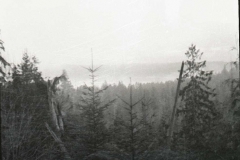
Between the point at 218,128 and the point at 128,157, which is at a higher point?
the point at 128,157

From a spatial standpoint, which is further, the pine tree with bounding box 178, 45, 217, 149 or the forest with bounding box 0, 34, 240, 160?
the pine tree with bounding box 178, 45, 217, 149

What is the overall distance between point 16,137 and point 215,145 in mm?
10252

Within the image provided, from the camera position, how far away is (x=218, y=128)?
52.6 ft

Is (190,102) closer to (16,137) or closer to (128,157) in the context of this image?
(128,157)

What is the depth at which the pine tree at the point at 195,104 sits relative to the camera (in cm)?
1997

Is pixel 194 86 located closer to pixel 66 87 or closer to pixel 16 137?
pixel 16 137

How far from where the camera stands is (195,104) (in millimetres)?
20625

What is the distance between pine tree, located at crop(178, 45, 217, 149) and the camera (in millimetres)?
19969

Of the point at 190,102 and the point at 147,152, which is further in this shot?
the point at 190,102

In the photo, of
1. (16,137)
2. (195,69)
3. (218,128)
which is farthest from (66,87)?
(16,137)

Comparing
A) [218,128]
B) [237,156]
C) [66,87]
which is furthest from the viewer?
[66,87]

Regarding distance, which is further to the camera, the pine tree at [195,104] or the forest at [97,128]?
the pine tree at [195,104]

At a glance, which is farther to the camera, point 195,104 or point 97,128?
point 195,104

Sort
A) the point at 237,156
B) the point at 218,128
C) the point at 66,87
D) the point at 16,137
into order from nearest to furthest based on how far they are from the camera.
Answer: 1. the point at 16,137
2. the point at 237,156
3. the point at 218,128
4. the point at 66,87
